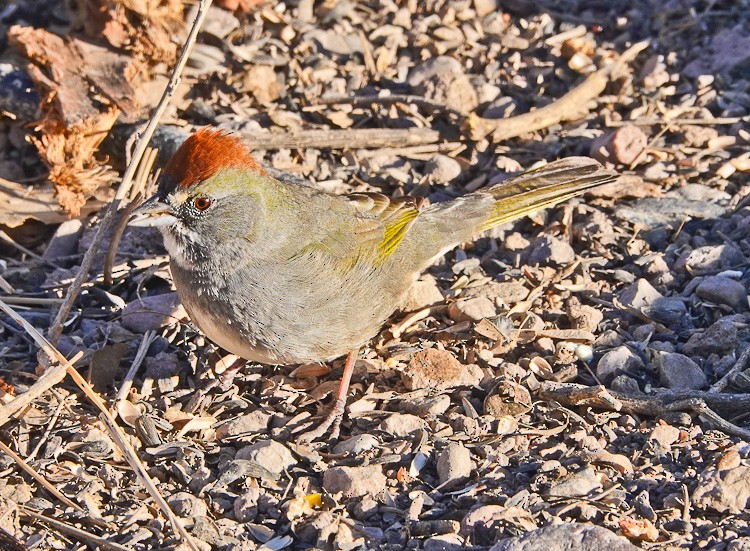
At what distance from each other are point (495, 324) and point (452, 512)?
57.5 inches

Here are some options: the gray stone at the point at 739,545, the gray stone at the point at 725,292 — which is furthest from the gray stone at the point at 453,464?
the gray stone at the point at 725,292

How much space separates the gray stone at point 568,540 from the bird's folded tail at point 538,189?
97.7 inches

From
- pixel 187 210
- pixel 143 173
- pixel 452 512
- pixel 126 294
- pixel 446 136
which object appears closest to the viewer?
pixel 452 512

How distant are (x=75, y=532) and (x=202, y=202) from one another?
1684 millimetres

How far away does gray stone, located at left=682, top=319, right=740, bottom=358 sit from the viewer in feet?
16.1

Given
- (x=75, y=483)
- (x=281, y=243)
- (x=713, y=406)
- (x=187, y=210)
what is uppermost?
(x=187, y=210)

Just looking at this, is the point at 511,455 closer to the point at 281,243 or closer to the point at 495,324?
the point at 495,324

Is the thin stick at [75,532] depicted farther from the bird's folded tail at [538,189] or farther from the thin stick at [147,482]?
the bird's folded tail at [538,189]

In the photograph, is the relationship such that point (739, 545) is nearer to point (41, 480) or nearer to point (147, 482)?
point (147, 482)

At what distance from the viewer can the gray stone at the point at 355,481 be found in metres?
4.25

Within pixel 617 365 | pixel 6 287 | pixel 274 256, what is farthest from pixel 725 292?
pixel 6 287

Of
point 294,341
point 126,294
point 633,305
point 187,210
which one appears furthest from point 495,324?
point 126,294

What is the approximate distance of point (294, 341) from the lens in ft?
15.8

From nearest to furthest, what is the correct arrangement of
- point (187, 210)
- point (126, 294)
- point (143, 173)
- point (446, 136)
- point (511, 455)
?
point (511, 455)
point (187, 210)
point (126, 294)
point (143, 173)
point (446, 136)
